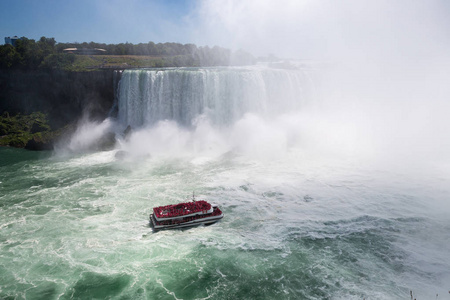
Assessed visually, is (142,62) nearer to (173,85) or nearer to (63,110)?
(63,110)

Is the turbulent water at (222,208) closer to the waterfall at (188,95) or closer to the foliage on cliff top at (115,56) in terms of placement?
the waterfall at (188,95)

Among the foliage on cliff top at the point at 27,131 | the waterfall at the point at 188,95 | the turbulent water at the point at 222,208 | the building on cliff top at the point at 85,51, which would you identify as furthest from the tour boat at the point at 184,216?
the building on cliff top at the point at 85,51

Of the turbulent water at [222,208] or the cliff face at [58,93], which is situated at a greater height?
the cliff face at [58,93]

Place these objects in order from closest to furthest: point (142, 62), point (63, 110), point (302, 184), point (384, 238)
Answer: point (384, 238) < point (302, 184) < point (63, 110) < point (142, 62)

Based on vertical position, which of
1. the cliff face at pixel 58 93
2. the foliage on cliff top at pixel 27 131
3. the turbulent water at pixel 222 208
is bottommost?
the turbulent water at pixel 222 208

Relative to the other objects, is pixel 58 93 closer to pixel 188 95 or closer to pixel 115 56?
pixel 188 95

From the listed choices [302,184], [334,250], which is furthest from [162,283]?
[302,184]
